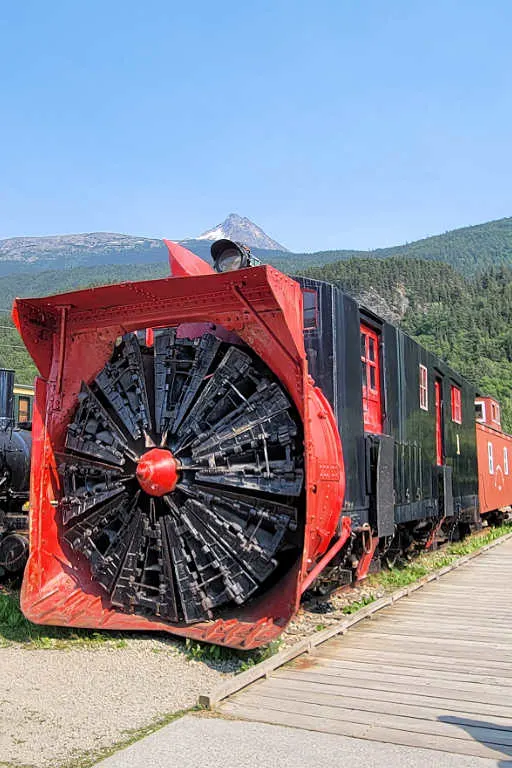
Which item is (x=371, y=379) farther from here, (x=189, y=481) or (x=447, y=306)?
(x=447, y=306)

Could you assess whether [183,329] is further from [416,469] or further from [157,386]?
[416,469]

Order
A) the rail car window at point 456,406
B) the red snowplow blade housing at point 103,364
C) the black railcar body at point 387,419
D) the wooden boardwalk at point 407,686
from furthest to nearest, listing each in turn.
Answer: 1. the rail car window at point 456,406
2. the black railcar body at point 387,419
3. the red snowplow blade housing at point 103,364
4. the wooden boardwalk at point 407,686

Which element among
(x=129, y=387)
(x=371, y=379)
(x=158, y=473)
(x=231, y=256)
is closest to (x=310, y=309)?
(x=231, y=256)

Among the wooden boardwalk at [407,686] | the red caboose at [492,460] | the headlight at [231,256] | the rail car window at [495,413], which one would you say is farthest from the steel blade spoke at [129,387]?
the rail car window at [495,413]

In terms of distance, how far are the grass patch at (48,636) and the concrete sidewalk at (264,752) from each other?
212cm

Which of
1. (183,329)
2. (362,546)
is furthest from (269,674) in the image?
(183,329)

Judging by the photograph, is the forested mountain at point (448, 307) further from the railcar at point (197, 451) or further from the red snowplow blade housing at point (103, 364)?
the red snowplow blade housing at point (103, 364)

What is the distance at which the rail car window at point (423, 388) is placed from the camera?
10218mm

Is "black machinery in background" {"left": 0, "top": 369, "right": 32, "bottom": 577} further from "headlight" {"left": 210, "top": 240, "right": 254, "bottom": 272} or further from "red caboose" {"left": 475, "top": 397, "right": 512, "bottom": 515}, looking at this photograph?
"red caboose" {"left": 475, "top": 397, "right": 512, "bottom": 515}

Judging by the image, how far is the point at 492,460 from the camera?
18.2 m

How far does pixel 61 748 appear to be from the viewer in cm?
395

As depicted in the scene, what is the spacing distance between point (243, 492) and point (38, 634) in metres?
2.20

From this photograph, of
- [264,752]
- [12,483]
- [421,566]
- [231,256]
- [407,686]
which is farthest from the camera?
[421,566]

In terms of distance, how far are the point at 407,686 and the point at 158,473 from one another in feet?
7.89
